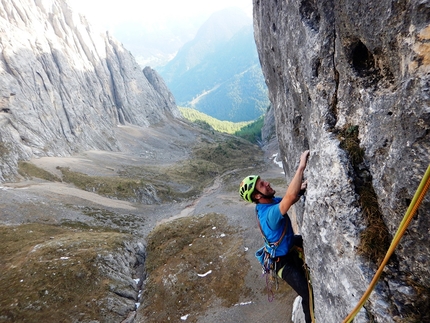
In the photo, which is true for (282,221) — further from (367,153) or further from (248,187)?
(367,153)

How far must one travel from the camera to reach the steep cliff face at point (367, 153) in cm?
465

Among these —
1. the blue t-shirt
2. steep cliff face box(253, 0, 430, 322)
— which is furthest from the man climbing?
steep cliff face box(253, 0, 430, 322)

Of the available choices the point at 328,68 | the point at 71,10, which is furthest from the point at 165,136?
the point at 328,68

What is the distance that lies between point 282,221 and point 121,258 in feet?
76.6

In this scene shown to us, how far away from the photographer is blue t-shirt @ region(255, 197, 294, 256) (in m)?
6.28

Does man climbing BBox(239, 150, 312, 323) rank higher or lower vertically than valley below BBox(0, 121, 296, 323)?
higher

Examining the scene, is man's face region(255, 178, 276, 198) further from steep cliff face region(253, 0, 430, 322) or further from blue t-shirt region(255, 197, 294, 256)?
steep cliff face region(253, 0, 430, 322)

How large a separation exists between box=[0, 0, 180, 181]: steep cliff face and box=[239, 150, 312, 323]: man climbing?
52.6 metres

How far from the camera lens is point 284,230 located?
6.65 meters

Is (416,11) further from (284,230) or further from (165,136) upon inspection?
(165,136)

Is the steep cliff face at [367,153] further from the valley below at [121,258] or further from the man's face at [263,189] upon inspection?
the valley below at [121,258]

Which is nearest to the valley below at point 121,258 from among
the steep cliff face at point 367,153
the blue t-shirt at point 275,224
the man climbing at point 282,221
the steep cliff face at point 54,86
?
the man climbing at point 282,221

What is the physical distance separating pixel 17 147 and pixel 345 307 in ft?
218

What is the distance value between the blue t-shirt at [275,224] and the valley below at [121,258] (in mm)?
10342
